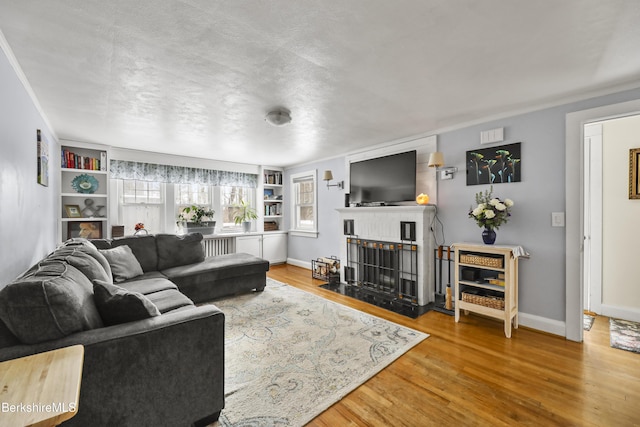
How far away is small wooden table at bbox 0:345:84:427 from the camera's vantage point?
70 centimetres

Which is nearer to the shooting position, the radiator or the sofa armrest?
the sofa armrest

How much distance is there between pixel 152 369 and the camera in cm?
138

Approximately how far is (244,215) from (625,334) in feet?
19.1

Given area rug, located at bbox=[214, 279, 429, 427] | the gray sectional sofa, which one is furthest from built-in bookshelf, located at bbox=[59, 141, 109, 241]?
the gray sectional sofa

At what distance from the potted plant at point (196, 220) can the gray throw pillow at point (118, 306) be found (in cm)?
376

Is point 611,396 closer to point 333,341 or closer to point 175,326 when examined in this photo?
point 333,341

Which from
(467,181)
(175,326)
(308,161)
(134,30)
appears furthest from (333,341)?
(308,161)

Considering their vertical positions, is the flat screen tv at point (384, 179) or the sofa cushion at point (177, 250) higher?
the flat screen tv at point (384, 179)

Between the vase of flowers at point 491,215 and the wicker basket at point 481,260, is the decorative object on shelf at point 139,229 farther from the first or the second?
the vase of flowers at point 491,215

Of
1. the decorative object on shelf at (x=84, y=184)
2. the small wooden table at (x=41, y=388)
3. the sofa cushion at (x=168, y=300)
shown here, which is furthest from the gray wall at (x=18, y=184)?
the decorative object on shelf at (x=84, y=184)

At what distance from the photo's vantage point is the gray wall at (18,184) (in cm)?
176

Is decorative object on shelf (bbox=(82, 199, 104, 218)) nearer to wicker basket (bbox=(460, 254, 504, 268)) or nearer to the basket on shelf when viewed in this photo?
the basket on shelf

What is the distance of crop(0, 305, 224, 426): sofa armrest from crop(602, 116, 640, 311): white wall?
428cm

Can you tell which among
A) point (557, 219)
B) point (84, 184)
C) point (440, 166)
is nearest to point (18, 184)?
point (84, 184)
